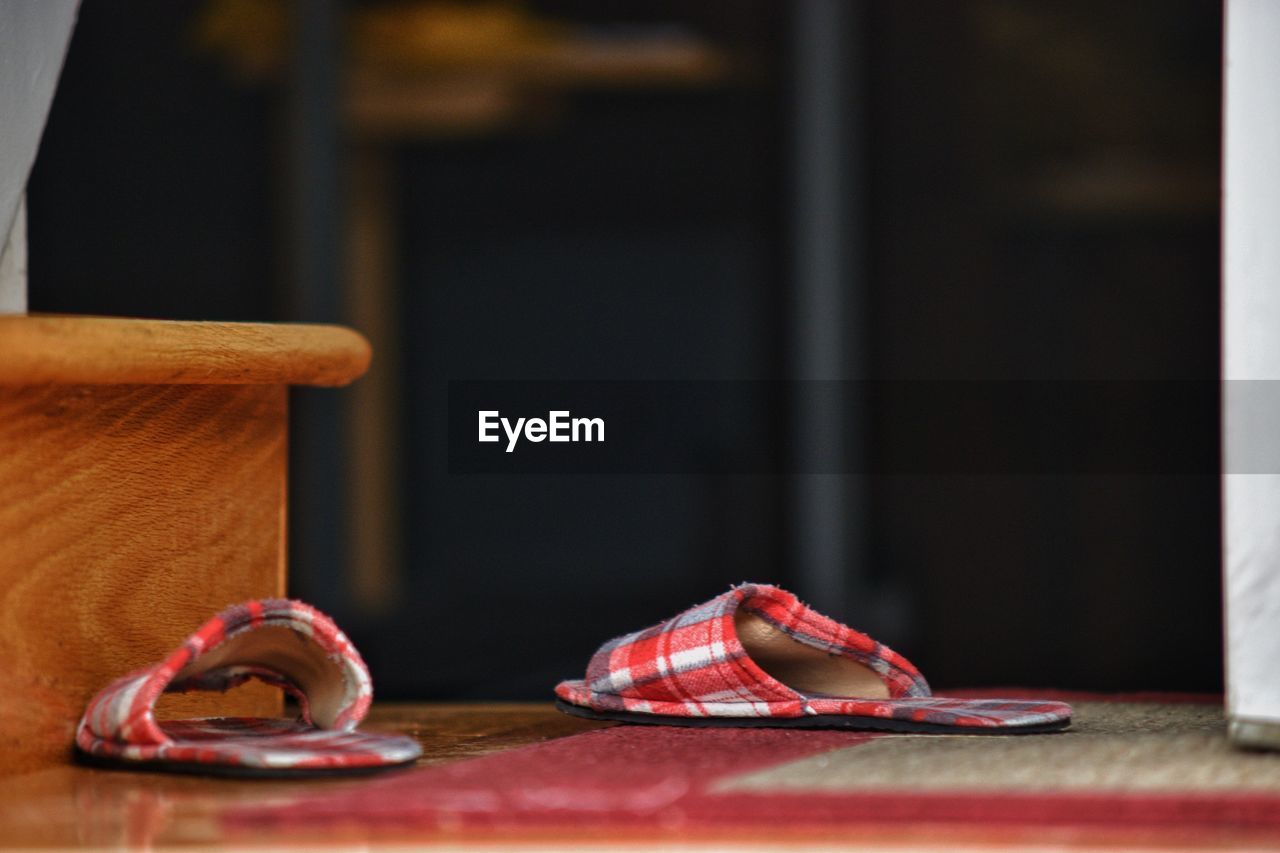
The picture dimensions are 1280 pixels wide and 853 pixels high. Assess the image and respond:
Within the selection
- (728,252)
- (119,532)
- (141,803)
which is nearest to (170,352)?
(119,532)

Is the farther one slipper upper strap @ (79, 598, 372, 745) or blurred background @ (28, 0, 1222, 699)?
blurred background @ (28, 0, 1222, 699)

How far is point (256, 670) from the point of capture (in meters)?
0.91

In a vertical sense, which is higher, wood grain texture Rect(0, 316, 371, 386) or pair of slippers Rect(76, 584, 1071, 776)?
wood grain texture Rect(0, 316, 371, 386)

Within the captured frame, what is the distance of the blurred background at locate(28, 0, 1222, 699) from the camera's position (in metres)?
2.67

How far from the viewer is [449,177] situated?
2.86 metres

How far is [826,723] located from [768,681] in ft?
0.12

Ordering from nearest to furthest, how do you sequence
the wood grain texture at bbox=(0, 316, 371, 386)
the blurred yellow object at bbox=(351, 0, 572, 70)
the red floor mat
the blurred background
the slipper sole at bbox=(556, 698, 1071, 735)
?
the red floor mat
the wood grain texture at bbox=(0, 316, 371, 386)
the slipper sole at bbox=(556, 698, 1071, 735)
the blurred background
the blurred yellow object at bbox=(351, 0, 572, 70)

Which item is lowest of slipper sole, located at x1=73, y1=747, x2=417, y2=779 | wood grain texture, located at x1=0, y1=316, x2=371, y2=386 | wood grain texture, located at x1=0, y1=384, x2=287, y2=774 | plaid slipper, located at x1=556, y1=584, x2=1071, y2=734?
slipper sole, located at x1=73, y1=747, x2=417, y2=779

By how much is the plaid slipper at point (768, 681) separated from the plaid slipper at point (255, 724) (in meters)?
0.14

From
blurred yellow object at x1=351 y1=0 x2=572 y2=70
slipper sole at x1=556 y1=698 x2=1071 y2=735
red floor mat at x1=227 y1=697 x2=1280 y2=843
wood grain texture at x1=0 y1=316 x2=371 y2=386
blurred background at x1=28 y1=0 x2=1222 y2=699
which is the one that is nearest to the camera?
red floor mat at x1=227 y1=697 x2=1280 y2=843

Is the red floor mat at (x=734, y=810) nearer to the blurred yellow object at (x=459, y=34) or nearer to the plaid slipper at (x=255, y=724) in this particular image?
the plaid slipper at (x=255, y=724)

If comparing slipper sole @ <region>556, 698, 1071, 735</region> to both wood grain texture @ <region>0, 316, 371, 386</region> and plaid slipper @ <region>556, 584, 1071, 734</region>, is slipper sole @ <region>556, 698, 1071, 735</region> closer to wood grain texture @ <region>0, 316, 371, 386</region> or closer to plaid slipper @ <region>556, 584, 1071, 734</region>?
plaid slipper @ <region>556, 584, 1071, 734</region>

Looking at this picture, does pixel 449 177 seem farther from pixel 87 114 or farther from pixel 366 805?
pixel 366 805

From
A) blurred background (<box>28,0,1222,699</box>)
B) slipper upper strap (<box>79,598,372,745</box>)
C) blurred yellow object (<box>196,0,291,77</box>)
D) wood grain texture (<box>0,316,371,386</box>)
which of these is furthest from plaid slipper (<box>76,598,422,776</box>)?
blurred yellow object (<box>196,0,291,77</box>)
